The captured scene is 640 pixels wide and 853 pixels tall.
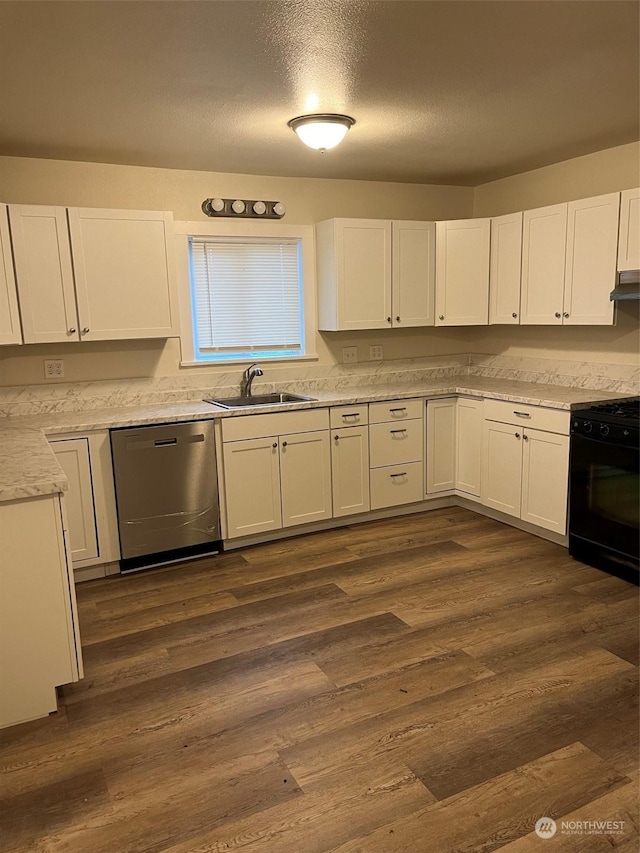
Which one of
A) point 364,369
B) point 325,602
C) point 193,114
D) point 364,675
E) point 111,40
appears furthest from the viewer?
point 364,369

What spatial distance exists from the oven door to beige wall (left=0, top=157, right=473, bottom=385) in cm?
190

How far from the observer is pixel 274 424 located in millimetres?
3986

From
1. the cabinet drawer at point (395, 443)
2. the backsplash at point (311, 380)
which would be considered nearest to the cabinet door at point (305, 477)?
the cabinet drawer at point (395, 443)

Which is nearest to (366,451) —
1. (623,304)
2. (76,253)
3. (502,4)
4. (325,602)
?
(325,602)

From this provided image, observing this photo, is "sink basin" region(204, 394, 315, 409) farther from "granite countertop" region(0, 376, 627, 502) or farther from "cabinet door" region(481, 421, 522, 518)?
"cabinet door" region(481, 421, 522, 518)

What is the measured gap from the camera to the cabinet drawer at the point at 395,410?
432 centimetres

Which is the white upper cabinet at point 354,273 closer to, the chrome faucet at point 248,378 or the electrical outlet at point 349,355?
the electrical outlet at point 349,355

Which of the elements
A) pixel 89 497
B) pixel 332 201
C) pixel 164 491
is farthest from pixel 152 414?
pixel 332 201

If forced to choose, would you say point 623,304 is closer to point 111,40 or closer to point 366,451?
point 366,451

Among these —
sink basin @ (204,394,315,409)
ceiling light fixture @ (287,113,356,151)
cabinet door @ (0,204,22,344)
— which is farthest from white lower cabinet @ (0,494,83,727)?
ceiling light fixture @ (287,113,356,151)

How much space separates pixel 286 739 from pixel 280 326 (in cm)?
300

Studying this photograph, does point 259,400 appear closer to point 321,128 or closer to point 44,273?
point 44,273

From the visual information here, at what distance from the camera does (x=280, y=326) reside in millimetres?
4605

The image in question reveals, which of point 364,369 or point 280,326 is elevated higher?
point 280,326
